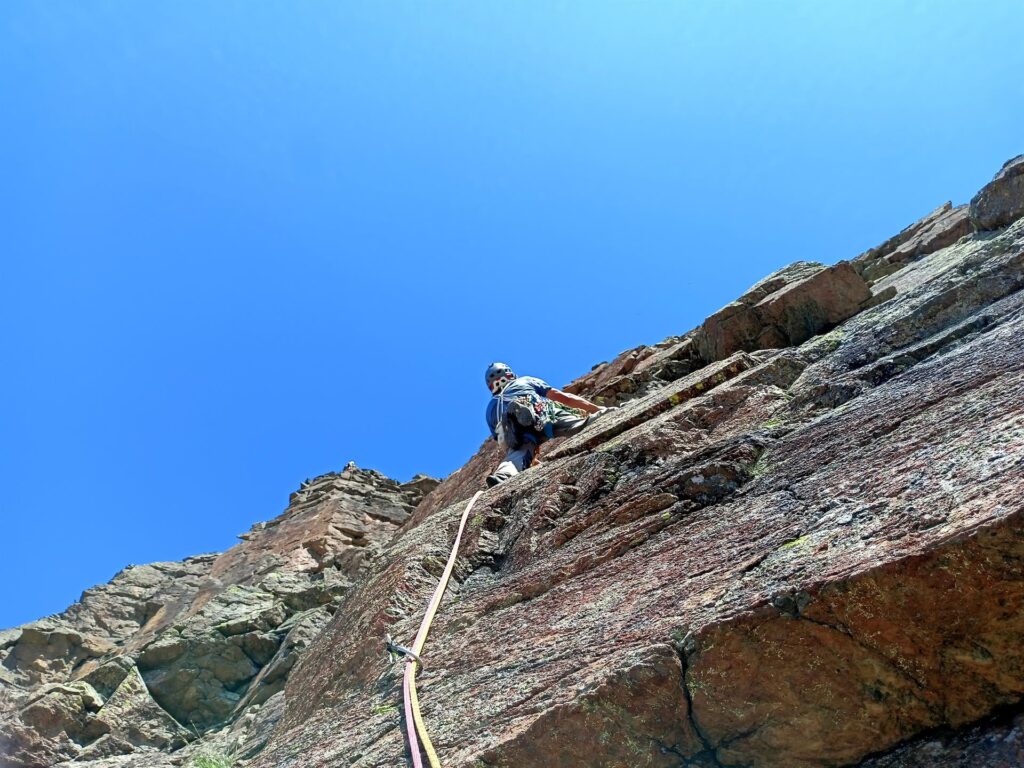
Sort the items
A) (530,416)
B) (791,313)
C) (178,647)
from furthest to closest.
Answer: (178,647), (530,416), (791,313)

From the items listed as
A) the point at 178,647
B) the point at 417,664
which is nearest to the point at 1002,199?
the point at 417,664

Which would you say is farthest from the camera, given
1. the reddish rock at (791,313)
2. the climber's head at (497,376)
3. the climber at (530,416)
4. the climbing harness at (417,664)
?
the climber's head at (497,376)

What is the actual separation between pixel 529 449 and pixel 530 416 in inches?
21.1

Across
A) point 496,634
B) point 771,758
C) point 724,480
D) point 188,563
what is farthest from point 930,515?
point 188,563

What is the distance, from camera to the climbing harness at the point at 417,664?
509 cm

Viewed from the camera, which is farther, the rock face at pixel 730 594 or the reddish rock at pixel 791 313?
the reddish rock at pixel 791 313

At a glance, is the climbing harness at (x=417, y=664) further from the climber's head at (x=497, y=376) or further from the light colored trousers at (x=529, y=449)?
the climber's head at (x=497, y=376)

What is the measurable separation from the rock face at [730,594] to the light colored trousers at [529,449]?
1.49 metres

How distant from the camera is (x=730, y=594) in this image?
A: 189 inches

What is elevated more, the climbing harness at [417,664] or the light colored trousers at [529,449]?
the light colored trousers at [529,449]

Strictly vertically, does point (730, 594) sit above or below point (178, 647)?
below

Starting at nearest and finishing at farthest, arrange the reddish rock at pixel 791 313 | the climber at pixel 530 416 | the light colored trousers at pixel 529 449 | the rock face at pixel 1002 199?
1. the rock face at pixel 1002 199
2. the reddish rock at pixel 791 313
3. the light colored trousers at pixel 529 449
4. the climber at pixel 530 416

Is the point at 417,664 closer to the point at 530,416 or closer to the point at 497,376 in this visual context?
the point at 530,416

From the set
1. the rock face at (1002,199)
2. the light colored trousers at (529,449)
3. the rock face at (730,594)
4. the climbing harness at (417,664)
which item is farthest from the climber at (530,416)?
the rock face at (1002,199)
